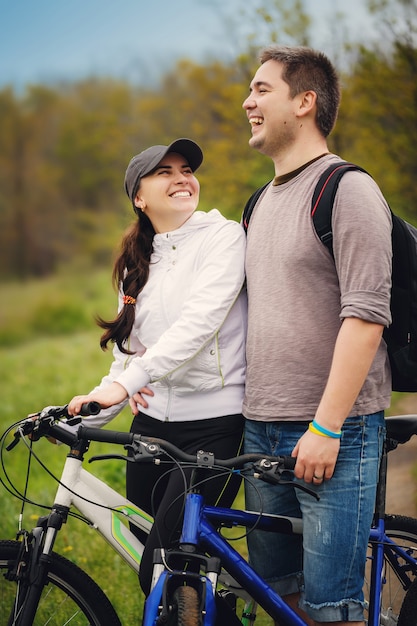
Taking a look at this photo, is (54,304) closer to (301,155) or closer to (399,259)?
(301,155)

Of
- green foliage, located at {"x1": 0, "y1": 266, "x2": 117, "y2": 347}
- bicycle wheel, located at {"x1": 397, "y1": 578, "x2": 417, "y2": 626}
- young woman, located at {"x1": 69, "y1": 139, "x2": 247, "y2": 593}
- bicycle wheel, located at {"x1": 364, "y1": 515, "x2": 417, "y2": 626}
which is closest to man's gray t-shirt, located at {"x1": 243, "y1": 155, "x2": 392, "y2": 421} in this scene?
young woman, located at {"x1": 69, "y1": 139, "x2": 247, "y2": 593}

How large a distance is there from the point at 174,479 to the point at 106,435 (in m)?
0.42

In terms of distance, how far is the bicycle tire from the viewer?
2.33 meters

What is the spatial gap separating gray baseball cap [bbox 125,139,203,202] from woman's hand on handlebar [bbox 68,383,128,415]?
862 millimetres

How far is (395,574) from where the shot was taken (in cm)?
312

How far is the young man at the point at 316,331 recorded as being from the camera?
2.45m

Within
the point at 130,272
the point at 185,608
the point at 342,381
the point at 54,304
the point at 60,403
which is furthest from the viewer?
the point at 54,304

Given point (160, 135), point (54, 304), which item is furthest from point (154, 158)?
point (54, 304)

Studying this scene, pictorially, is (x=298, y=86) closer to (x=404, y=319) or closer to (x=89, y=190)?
(x=404, y=319)

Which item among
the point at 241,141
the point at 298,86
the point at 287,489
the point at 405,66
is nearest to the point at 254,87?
the point at 298,86

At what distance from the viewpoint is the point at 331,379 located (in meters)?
2.47

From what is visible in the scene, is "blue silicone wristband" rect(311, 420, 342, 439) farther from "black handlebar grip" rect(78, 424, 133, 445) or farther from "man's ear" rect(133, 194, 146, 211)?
"man's ear" rect(133, 194, 146, 211)

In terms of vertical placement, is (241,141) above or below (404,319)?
above

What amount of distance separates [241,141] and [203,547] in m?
11.0
